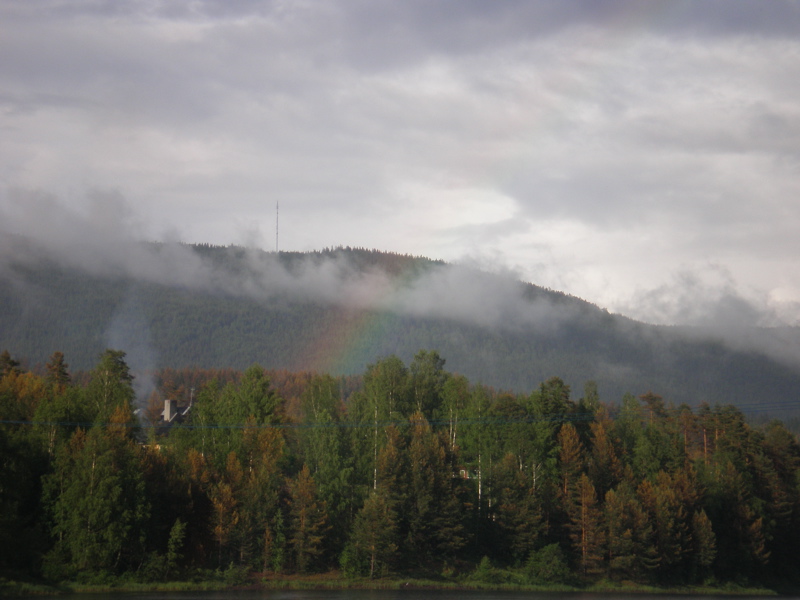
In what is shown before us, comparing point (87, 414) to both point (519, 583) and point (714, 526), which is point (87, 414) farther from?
point (714, 526)

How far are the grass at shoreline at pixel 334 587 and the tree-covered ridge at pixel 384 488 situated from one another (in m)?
1.00

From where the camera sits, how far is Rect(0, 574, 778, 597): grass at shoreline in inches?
2304

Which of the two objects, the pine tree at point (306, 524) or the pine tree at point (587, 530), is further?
the pine tree at point (587, 530)

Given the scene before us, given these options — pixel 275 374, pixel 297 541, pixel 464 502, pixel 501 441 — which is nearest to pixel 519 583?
pixel 464 502

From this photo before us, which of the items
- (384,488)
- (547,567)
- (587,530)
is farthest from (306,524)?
(587,530)

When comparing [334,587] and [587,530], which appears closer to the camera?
[334,587]

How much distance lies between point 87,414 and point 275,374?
12274 cm

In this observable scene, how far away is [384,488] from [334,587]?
32.6 feet

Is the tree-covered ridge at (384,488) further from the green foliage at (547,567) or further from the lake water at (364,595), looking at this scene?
the lake water at (364,595)

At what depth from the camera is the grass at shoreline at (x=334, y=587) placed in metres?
58.5

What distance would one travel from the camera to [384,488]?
73000 millimetres

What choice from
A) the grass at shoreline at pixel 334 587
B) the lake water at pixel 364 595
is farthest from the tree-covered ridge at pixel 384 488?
the lake water at pixel 364 595

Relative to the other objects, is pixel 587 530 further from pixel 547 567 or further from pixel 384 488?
pixel 384 488

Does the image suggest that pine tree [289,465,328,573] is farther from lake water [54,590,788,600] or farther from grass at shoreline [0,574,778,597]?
lake water [54,590,788,600]
